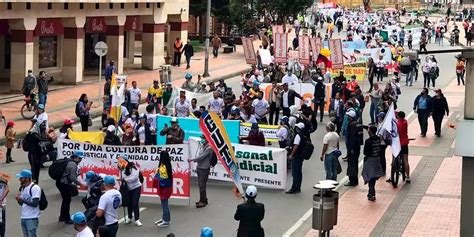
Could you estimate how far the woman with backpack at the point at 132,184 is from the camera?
15695mm

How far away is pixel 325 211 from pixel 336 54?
70.6 feet

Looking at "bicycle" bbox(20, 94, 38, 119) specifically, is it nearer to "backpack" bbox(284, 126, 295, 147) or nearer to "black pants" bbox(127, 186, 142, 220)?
"backpack" bbox(284, 126, 295, 147)

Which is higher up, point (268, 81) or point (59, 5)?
point (59, 5)

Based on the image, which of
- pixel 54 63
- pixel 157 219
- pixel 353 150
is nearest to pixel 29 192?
pixel 157 219

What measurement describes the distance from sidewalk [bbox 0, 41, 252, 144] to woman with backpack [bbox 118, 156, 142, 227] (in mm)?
9847

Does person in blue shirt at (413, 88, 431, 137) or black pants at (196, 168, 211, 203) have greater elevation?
person in blue shirt at (413, 88, 431, 137)

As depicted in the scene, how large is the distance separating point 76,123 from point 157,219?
42.5 feet

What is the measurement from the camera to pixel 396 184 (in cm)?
2025

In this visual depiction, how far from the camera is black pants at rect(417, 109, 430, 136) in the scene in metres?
26.7

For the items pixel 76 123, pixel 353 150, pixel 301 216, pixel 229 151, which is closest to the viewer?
pixel 229 151

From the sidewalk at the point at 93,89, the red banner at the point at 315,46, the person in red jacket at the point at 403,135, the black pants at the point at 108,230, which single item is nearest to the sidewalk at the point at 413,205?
the person in red jacket at the point at 403,135

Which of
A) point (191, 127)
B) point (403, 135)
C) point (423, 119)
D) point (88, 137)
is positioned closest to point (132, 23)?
point (423, 119)

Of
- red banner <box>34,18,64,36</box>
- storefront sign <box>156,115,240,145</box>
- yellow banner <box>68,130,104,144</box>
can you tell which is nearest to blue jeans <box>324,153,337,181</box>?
storefront sign <box>156,115,240,145</box>

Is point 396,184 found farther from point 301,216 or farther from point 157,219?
point 157,219
